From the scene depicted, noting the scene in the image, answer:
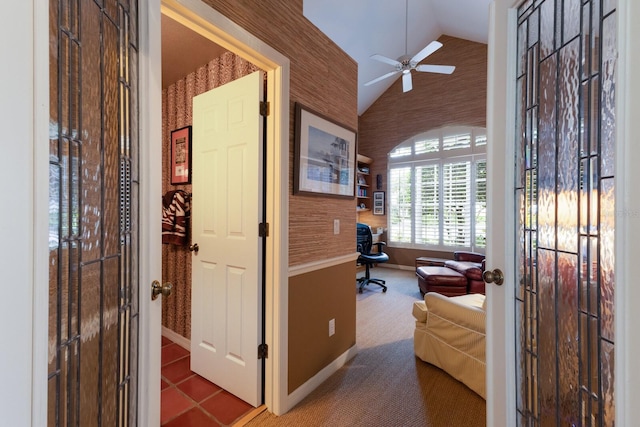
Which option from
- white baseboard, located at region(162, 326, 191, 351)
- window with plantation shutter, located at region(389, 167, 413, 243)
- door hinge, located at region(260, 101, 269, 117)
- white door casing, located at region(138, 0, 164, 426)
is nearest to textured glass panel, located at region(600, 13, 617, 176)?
white door casing, located at region(138, 0, 164, 426)

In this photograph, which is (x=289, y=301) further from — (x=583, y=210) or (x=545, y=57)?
(x=545, y=57)

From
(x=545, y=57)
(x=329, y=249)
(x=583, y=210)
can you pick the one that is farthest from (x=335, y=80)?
(x=583, y=210)

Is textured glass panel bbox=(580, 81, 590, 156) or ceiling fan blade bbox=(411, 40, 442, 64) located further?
ceiling fan blade bbox=(411, 40, 442, 64)

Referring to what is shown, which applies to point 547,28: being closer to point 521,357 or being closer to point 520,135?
point 520,135

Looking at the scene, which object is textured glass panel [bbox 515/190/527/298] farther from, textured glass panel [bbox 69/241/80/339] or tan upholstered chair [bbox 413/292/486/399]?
textured glass panel [bbox 69/241/80/339]

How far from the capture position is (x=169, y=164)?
8.71 ft

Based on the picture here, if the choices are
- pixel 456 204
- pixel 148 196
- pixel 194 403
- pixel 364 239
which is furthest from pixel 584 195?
pixel 456 204

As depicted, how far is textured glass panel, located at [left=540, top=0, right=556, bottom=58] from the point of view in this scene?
877 millimetres

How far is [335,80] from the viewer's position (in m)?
2.21

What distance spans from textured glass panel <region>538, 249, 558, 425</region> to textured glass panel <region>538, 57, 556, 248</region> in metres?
0.07

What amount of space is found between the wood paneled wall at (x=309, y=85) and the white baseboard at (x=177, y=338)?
4.76 ft

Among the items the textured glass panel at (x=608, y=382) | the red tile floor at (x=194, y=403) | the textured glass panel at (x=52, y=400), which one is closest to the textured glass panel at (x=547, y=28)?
the textured glass panel at (x=608, y=382)

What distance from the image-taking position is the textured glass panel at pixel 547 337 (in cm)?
86

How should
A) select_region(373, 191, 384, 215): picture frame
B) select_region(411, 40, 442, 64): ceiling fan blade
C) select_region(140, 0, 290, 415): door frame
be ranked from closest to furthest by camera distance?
select_region(140, 0, 290, 415): door frame < select_region(411, 40, 442, 64): ceiling fan blade < select_region(373, 191, 384, 215): picture frame
